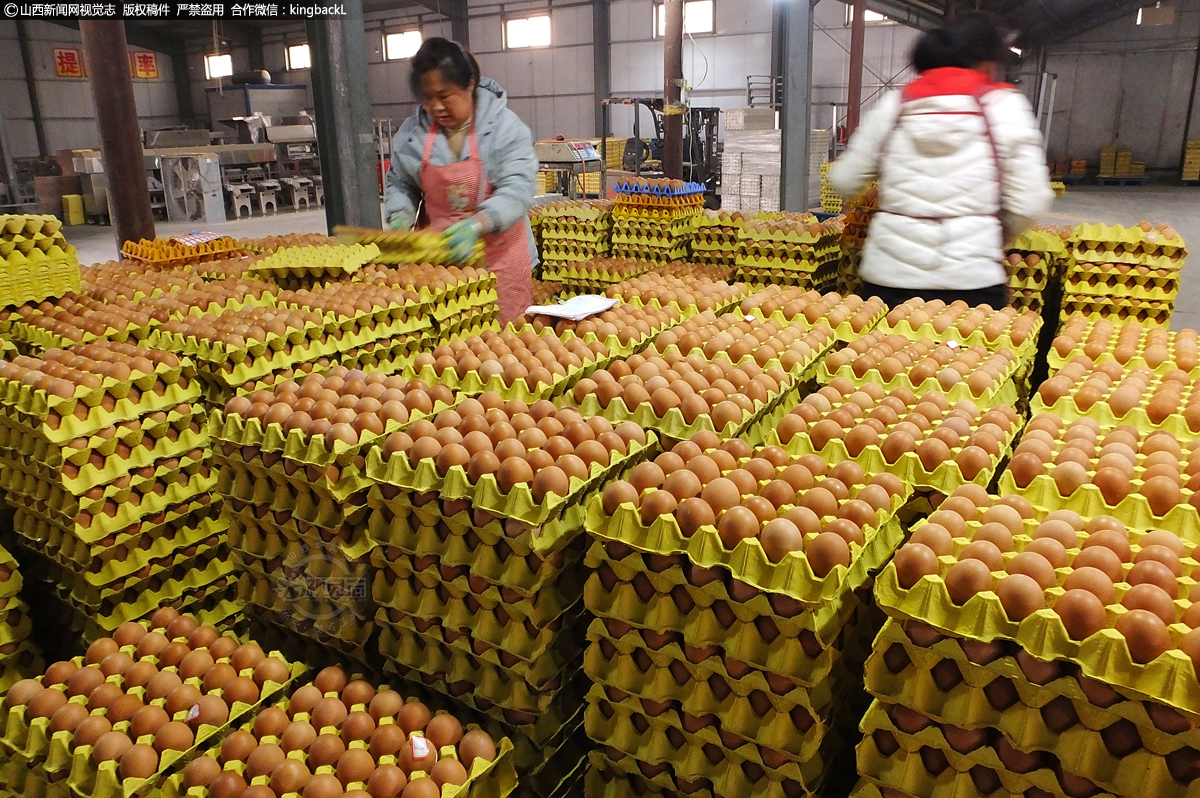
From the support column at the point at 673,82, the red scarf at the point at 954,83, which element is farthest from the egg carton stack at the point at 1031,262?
the support column at the point at 673,82

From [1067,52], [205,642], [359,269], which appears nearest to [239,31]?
[1067,52]

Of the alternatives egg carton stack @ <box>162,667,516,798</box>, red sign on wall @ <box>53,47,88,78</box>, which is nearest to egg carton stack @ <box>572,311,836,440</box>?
egg carton stack @ <box>162,667,516,798</box>

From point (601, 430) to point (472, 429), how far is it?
1.29ft

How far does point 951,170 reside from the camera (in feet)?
12.2

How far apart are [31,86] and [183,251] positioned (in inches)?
1040

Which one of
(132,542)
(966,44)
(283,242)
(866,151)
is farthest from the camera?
(283,242)

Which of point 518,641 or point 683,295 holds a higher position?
point 683,295

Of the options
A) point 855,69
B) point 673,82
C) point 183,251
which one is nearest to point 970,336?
point 183,251

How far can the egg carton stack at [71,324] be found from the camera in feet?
13.0

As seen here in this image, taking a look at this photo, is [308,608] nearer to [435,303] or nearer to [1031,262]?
[435,303]

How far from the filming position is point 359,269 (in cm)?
491

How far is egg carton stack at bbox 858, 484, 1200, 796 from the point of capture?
1.40 metres

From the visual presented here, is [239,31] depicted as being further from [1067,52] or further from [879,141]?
[879,141]

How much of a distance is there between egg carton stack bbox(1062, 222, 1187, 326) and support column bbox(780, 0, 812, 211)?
550cm
